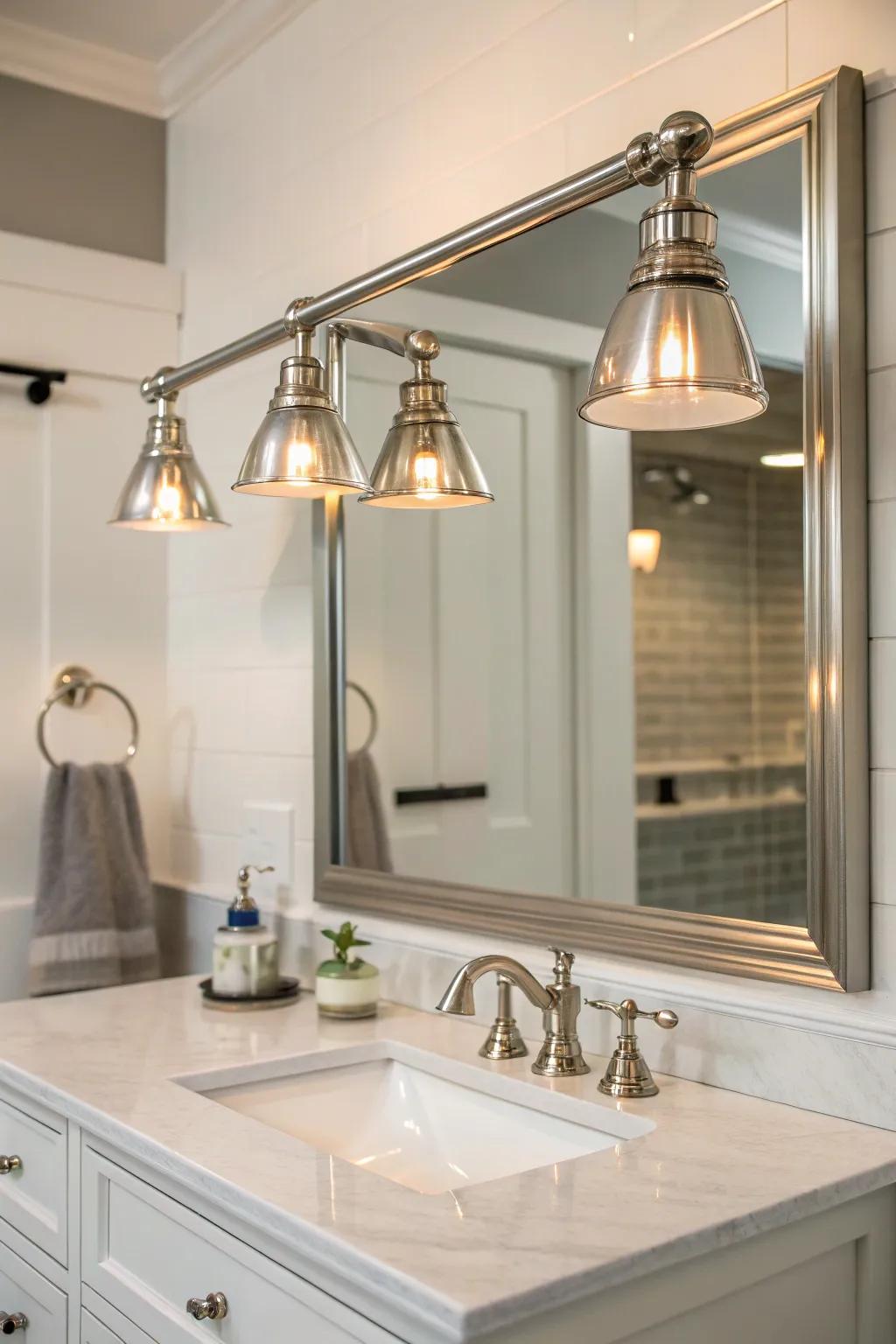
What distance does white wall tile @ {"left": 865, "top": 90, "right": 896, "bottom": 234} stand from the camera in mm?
1260

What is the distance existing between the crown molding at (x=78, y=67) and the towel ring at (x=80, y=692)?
1.08 m

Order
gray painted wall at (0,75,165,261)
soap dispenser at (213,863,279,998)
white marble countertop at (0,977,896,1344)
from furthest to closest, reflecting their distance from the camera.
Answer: gray painted wall at (0,75,165,261), soap dispenser at (213,863,279,998), white marble countertop at (0,977,896,1344)

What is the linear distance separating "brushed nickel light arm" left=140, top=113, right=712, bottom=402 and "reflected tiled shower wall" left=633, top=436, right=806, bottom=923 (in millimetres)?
325

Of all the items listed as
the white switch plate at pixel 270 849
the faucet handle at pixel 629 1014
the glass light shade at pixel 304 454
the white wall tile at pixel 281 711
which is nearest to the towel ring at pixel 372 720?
the white wall tile at pixel 281 711

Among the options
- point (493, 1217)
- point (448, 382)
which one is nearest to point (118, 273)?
point (448, 382)

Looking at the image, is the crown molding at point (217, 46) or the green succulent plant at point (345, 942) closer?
the green succulent plant at point (345, 942)

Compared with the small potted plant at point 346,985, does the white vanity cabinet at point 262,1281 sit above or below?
below

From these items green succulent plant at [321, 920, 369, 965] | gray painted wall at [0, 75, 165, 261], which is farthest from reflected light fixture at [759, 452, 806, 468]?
gray painted wall at [0, 75, 165, 261]

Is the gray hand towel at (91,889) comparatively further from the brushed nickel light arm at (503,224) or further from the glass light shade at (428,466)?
the glass light shade at (428,466)

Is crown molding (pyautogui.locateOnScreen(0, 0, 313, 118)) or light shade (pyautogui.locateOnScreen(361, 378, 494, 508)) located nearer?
light shade (pyautogui.locateOnScreen(361, 378, 494, 508))

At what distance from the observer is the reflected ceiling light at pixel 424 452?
1525 millimetres

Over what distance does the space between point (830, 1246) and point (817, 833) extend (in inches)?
15.0

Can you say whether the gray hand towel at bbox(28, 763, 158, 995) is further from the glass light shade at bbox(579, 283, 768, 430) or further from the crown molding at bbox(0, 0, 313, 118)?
the glass light shade at bbox(579, 283, 768, 430)

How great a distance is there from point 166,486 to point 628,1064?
3.54 feet
